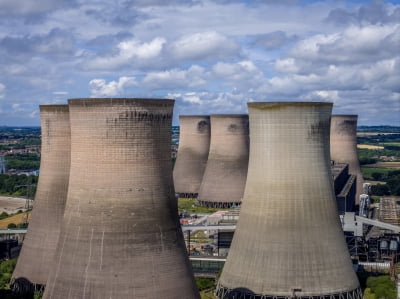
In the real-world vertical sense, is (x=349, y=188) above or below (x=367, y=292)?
above

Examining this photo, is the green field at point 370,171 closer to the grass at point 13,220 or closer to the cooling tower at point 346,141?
the cooling tower at point 346,141

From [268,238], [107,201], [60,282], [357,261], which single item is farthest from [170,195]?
[357,261]

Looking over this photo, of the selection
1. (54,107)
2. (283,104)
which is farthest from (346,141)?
(54,107)

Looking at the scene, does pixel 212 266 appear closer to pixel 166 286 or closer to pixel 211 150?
pixel 166 286

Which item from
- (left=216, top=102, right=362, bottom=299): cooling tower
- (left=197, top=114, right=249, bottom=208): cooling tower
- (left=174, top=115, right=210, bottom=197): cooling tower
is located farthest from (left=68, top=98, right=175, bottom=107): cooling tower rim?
(left=174, top=115, right=210, bottom=197): cooling tower

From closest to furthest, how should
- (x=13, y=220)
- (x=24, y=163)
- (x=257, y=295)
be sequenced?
(x=257, y=295)
(x=13, y=220)
(x=24, y=163)

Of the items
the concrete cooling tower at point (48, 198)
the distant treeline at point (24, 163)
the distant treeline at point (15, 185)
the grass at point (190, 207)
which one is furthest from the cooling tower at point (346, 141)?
the distant treeline at point (24, 163)

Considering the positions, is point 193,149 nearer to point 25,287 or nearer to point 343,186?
point 343,186

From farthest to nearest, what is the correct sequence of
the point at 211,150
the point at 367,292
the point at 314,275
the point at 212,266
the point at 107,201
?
the point at 211,150
the point at 212,266
the point at 367,292
the point at 314,275
the point at 107,201
